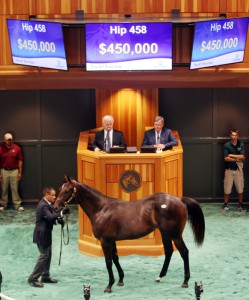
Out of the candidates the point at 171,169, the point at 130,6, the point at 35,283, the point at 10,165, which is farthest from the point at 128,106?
the point at 35,283

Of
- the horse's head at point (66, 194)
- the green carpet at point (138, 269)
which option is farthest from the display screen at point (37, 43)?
the green carpet at point (138, 269)

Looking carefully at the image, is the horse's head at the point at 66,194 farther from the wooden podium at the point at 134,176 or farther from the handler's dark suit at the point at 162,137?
the handler's dark suit at the point at 162,137

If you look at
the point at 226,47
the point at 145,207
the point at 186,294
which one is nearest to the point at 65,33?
the point at 226,47

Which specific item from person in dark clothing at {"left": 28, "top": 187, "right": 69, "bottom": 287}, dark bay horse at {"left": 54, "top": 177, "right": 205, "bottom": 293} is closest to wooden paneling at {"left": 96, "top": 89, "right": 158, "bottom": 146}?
dark bay horse at {"left": 54, "top": 177, "right": 205, "bottom": 293}

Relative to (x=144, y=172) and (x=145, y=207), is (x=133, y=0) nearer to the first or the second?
(x=144, y=172)

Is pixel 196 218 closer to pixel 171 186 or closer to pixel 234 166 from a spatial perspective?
pixel 171 186

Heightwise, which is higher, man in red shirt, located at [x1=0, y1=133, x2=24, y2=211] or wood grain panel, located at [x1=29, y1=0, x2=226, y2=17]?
wood grain panel, located at [x1=29, y1=0, x2=226, y2=17]

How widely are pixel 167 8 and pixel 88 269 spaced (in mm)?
4513

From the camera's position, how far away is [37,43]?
34.3 feet

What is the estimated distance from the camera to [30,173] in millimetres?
13289

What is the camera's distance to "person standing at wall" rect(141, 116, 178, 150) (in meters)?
10.6

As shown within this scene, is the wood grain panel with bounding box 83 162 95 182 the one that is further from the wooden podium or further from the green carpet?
the green carpet

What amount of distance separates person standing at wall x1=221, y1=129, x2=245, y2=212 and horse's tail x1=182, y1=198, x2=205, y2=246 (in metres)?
3.77

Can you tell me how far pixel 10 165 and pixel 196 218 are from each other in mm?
4878
